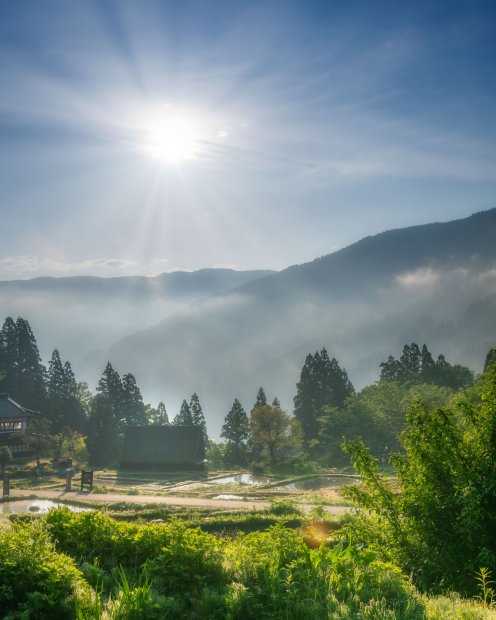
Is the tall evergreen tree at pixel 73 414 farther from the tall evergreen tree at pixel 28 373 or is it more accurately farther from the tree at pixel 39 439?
the tree at pixel 39 439

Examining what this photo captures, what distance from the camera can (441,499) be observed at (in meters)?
10.1

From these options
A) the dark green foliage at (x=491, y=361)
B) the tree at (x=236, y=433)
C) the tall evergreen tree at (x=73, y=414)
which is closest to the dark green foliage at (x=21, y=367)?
the tall evergreen tree at (x=73, y=414)

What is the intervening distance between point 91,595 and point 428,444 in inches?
265

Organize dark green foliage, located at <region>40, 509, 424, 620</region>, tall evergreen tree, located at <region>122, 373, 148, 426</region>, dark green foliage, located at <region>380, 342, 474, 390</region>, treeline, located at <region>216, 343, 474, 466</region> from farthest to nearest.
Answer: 1. dark green foliage, located at <region>380, 342, 474, 390</region>
2. tall evergreen tree, located at <region>122, 373, 148, 426</region>
3. treeline, located at <region>216, 343, 474, 466</region>
4. dark green foliage, located at <region>40, 509, 424, 620</region>

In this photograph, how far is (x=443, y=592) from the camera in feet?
29.3

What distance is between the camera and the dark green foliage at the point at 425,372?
240 feet

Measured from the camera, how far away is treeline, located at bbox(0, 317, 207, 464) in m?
65.0

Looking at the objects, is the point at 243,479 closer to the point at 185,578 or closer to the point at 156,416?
the point at 156,416

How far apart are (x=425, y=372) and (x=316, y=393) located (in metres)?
16.8

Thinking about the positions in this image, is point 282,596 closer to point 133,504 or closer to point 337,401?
point 133,504

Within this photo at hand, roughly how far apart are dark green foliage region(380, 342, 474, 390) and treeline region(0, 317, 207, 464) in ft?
95.4

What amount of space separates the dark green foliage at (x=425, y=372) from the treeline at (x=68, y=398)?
29077mm

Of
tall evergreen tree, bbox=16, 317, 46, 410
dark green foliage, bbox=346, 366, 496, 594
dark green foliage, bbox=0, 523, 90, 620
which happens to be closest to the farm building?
tall evergreen tree, bbox=16, 317, 46, 410

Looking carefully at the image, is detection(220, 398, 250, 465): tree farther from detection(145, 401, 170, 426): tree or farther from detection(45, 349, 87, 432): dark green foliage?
detection(45, 349, 87, 432): dark green foliage
